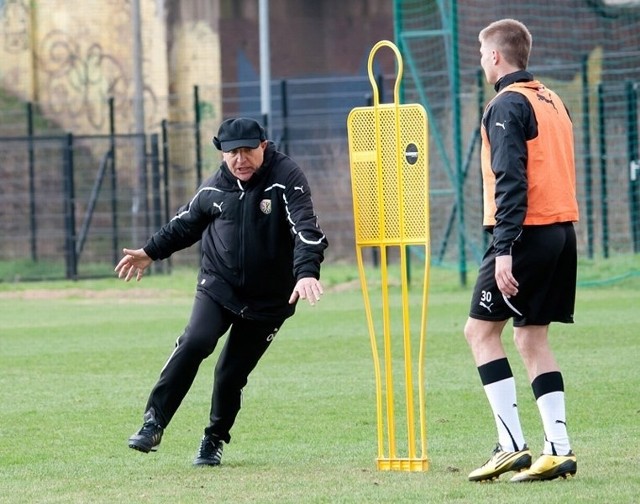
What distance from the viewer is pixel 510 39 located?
7.12 m

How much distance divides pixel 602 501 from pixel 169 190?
21596 mm

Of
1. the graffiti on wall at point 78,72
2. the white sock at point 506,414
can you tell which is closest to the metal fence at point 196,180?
the graffiti on wall at point 78,72

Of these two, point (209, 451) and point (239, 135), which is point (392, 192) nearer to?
point (239, 135)

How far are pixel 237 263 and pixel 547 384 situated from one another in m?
1.82

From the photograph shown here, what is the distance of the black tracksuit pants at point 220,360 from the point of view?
7.81 metres

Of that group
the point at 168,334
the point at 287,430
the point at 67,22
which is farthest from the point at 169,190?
Result: the point at 287,430

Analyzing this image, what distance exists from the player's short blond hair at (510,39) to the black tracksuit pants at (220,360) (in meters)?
1.98

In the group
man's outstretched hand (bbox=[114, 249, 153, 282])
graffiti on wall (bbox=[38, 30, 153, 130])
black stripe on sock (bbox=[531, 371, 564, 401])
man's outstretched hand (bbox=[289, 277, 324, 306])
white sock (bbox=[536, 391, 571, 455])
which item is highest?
graffiti on wall (bbox=[38, 30, 153, 130])

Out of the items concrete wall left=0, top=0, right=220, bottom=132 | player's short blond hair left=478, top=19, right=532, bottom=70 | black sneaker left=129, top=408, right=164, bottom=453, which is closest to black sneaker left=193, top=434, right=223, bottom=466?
black sneaker left=129, top=408, right=164, bottom=453

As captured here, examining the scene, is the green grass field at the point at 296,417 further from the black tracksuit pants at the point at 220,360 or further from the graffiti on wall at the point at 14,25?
the graffiti on wall at the point at 14,25

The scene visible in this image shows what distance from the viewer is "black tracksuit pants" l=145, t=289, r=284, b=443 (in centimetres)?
781

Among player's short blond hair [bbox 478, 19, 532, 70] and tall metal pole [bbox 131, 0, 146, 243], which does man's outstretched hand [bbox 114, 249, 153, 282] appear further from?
tall metal pole [bbox 131, 0, 146, 243]

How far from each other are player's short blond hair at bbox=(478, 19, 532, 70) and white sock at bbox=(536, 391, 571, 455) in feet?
5.30

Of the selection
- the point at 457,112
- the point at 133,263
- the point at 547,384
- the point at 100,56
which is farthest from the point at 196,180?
the point at 547,384
